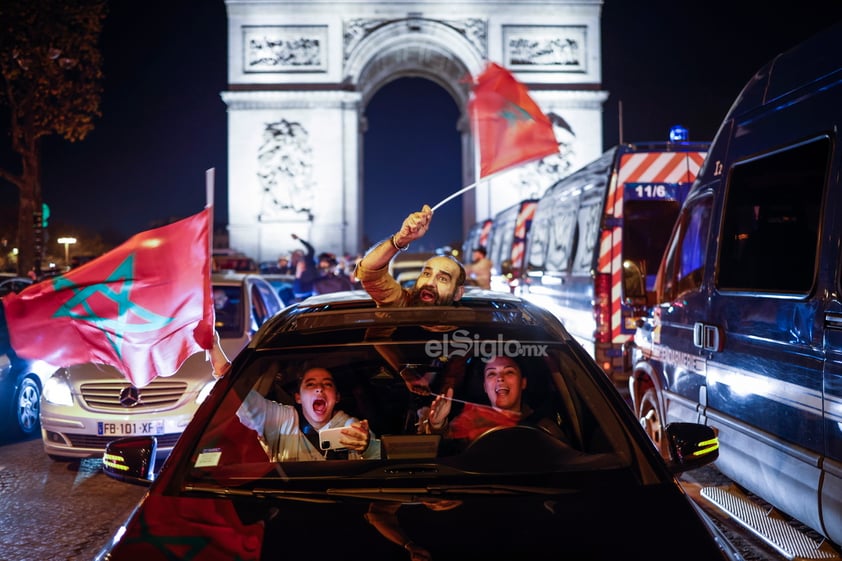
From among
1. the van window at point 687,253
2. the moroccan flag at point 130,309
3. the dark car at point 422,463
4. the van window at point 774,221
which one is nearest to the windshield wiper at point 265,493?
the dark car at point 422,463

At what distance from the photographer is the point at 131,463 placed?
109 inches

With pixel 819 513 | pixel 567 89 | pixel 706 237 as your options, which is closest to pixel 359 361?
pixel 819 513

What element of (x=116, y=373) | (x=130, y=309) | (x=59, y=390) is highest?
(x=130, y=309)

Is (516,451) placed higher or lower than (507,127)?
lower

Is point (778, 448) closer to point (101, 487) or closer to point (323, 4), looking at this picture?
point (101, 487)

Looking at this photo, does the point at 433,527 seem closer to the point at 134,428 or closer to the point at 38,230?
the point at 134,428

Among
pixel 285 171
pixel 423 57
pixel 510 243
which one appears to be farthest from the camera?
pixel 423 57

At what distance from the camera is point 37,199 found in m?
20.6

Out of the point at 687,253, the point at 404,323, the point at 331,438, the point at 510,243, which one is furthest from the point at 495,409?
the point at 510,243

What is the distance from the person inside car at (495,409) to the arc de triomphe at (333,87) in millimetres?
32163

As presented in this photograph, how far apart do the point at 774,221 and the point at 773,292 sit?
0.41 metres

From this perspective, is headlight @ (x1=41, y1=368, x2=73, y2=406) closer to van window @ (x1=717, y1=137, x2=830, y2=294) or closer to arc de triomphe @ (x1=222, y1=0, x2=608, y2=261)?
van window @ (x1=717, y1=137, x2=830, y2=294)

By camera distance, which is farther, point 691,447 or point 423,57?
point 423,57

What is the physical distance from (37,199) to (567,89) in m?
21.5
